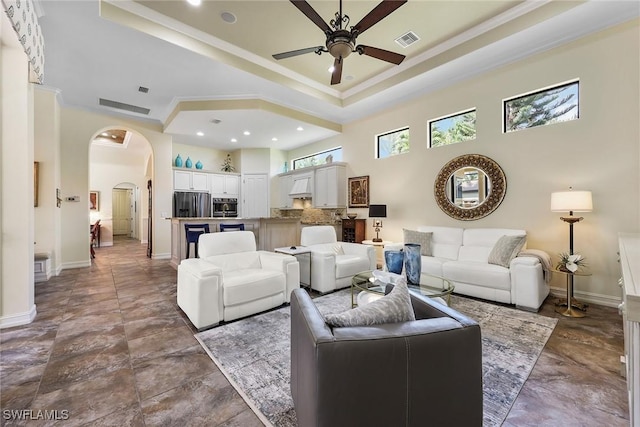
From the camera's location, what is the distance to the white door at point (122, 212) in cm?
1100

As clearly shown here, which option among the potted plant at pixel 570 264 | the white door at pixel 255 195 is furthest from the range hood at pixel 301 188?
the potted plant at pixel 570 264

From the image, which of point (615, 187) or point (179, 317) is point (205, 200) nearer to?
point (179, 317)

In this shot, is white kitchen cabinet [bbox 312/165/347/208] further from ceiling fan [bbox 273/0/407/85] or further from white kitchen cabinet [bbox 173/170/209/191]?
ceiling fan [bbox 273/0/407/85]

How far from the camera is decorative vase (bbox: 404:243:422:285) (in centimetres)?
271

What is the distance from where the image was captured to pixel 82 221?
553cm

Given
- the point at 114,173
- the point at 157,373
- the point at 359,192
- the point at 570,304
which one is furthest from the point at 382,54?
the point at 114,173

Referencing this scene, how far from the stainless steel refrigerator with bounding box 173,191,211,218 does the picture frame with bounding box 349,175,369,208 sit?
165 inches

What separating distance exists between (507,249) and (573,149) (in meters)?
1.60

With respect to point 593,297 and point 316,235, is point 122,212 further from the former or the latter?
point 593,297

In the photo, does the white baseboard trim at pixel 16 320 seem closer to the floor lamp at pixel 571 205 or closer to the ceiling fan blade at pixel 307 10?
the ceiling fan blade at pixel 307 10

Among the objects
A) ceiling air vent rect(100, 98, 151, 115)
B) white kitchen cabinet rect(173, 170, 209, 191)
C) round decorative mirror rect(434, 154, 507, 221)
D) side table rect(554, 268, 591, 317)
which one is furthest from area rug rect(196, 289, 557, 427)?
white kitchen cabinet rect(173, 170, 209, 191)

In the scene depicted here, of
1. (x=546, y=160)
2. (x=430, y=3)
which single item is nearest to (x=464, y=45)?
(x=430, y=3)

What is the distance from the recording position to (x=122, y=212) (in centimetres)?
1123

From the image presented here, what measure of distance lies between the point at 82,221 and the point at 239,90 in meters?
4.33
